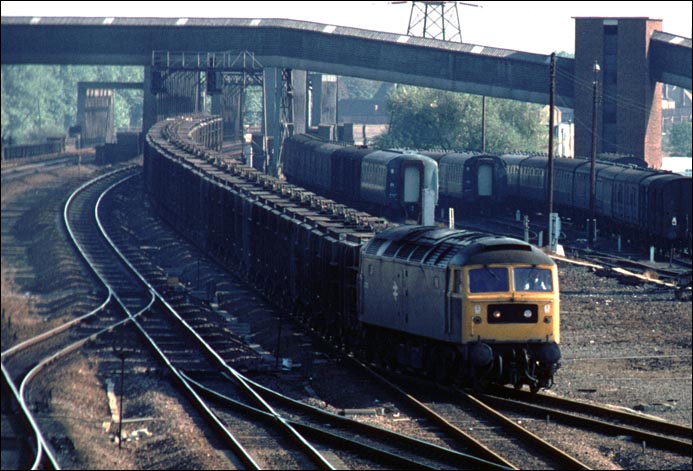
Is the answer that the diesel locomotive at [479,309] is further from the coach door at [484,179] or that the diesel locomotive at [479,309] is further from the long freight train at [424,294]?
the coach door at [484,179]

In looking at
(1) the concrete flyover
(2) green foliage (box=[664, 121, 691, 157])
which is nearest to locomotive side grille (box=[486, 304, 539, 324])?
(1) the concrete flyover

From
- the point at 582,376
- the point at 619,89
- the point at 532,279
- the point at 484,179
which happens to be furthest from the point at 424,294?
the point at 619,89

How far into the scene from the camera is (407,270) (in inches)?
1040

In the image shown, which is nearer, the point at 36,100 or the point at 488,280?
the point at 36,100

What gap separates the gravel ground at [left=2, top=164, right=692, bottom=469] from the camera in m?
20.4

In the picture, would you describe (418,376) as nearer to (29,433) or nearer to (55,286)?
(55,286)

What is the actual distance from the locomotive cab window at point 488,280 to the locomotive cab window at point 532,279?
0.77ft

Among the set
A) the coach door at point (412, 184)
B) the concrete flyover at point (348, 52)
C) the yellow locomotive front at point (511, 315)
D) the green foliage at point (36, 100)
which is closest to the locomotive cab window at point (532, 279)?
the yellow locomotive front at point (511, 315)

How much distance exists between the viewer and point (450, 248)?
25500 mm

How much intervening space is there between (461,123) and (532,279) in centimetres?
9476

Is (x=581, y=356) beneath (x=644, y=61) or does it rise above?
beneath

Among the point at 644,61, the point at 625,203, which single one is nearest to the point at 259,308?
the point at 625,203

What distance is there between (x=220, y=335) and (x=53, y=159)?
12.3 m

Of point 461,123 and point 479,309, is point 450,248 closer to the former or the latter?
point 479,309
